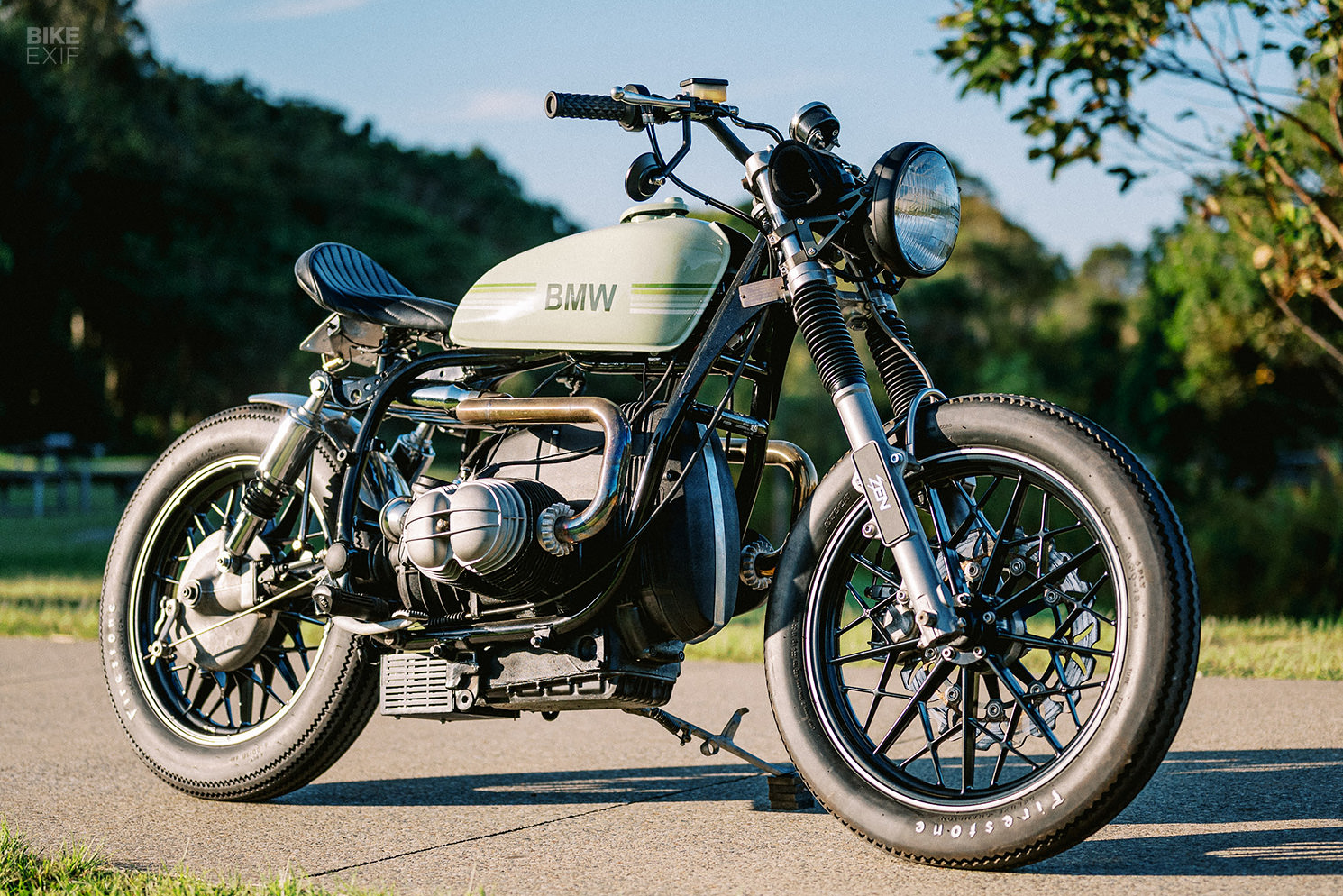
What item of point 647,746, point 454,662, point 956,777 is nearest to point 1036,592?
point 956,777

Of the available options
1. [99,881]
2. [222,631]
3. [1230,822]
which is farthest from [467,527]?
[1230,822]

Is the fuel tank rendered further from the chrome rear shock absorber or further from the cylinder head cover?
the cylinder head cover

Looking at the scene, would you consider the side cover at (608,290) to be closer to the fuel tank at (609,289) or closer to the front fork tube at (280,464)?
the fuel tank at (609,289)

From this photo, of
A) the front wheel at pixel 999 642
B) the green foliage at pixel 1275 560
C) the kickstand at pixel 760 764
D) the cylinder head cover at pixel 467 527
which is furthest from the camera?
the green foliage at pixel 1275 560

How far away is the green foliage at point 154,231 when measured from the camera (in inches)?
888

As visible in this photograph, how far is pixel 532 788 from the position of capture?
12.1ft

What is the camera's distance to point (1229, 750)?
12.8 feet

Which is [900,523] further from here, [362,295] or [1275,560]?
[1275,560]

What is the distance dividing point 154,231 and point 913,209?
31072 millimetres

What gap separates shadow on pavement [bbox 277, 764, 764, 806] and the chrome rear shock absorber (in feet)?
3.74

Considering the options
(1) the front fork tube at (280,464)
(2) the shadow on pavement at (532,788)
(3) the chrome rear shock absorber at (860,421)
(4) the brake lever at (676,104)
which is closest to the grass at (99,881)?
(2) the shadow on pavement at (532,788)

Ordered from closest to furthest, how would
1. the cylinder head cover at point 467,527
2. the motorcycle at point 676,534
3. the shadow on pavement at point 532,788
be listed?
the motorcycle at point 676,534
the cylinder head cover at point 467,527
the shadow on pavement at point 532,788

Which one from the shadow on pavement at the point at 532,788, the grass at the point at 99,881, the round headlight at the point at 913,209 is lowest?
the shadow on pavement at the point at 532,788

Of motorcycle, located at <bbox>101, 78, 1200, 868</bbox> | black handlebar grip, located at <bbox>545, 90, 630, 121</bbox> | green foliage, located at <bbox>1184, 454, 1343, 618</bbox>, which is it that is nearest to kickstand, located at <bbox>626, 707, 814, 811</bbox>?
motorcycle, located at <bbox>101, 78, 1200, 868</bbox>
